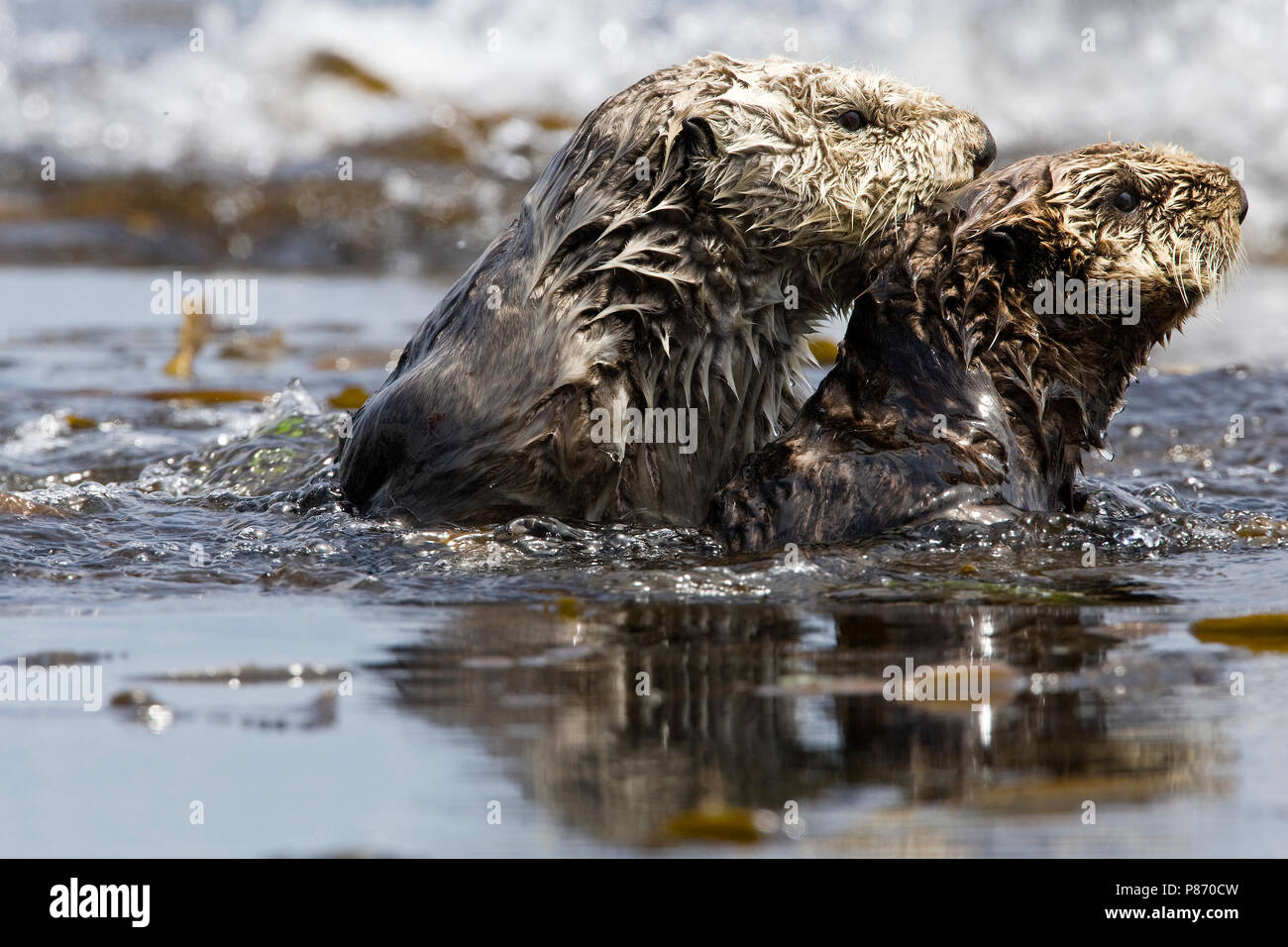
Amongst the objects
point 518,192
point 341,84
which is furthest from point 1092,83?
point 341,84

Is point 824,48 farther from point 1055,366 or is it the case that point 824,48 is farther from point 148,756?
point 148,756

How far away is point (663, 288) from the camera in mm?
4812

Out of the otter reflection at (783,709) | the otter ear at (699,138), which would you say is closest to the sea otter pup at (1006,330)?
the otter ear at (699,138)

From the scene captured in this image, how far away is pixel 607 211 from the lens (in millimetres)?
4871

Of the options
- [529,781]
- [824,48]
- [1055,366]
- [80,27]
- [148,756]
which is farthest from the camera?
[80,27]

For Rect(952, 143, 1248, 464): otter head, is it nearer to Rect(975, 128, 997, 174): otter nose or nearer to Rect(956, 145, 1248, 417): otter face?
Rect(956, 145, 1248, 417): otter face

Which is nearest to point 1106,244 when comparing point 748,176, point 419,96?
point 748,176

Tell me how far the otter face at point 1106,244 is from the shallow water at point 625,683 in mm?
543

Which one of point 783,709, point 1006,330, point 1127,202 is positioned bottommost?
point 783,709

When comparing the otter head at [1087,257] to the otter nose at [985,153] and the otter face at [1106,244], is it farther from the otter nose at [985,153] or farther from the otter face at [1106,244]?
the otter nose at [985,153]

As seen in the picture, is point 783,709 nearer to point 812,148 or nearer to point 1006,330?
point 1006,330

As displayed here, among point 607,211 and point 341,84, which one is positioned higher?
point 341,84

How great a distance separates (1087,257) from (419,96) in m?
15.7
